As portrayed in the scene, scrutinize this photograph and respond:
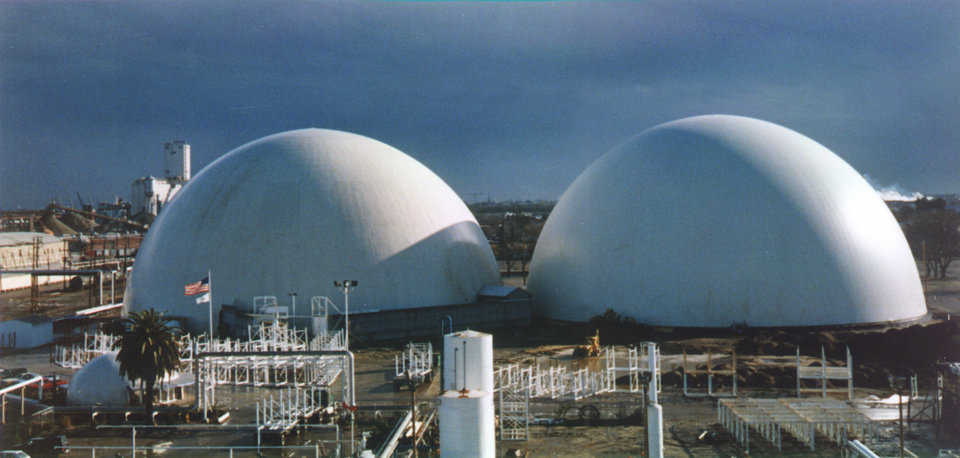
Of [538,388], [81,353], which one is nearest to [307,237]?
[81,353]

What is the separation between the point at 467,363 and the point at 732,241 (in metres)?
28.2

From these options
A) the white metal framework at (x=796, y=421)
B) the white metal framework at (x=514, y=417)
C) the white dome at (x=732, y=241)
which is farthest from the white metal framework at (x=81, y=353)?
the white metal framework at (x=796, y=421)

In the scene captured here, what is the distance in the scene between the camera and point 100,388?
2542 cm

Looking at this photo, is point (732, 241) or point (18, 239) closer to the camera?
point (732, 241)

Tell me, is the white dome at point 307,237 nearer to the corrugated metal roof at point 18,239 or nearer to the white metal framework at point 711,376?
the white metal framework at point 711,376

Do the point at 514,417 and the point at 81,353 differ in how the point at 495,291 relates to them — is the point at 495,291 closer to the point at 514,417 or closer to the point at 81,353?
the point at 514,417

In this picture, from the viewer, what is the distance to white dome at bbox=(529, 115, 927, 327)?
121ft

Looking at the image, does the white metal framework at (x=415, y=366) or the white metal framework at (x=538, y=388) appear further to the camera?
the white metal framework at (x=415, y=366)

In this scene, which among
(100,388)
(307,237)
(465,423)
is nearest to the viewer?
(465,423)

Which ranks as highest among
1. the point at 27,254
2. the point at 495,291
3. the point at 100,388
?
the point at 27,254

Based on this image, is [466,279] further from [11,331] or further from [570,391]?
[11,331]

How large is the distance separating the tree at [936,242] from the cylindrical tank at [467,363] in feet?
218

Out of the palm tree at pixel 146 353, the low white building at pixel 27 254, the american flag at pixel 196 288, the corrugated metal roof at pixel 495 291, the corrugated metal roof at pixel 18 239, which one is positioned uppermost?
the corrugated metal roof at pixel 18 239

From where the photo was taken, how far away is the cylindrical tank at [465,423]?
12984mm
